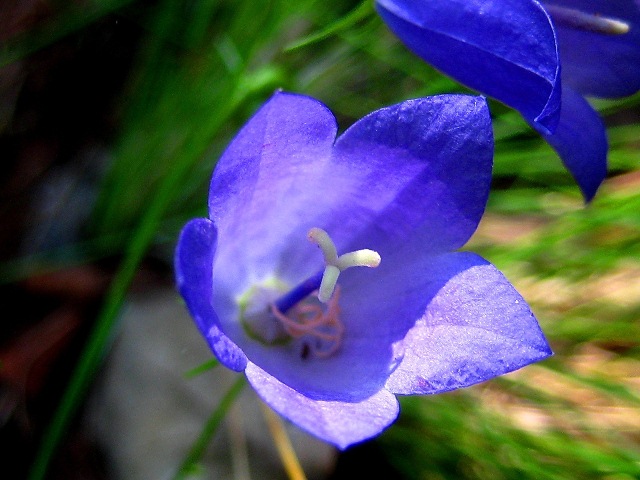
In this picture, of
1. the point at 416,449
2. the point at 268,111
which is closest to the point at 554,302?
the point at 416,449

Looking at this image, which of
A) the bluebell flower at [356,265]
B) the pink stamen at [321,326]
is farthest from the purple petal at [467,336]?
the pink stamen at [321,326]

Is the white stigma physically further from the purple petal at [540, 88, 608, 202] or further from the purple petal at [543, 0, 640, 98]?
the purple petal at [543, 0, 640, 98]

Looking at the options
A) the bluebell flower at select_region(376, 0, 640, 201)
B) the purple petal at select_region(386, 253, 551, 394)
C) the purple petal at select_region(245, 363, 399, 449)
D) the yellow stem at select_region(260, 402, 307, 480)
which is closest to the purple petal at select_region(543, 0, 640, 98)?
the bluebell flower at select_region(376, 0, 640, 201)

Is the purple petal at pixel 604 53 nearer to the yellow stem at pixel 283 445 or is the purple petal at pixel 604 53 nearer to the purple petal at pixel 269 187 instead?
the purple petal at pixel 269 187

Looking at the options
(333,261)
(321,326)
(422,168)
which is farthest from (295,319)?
(422,168)

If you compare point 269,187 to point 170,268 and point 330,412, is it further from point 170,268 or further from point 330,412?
point 170,268
